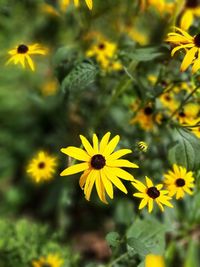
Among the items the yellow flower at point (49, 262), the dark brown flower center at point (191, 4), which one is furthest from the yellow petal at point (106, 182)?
the dark brown flower center at point (191, 4)

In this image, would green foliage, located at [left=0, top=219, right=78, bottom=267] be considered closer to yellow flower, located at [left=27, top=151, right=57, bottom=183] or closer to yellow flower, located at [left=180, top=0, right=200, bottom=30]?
yellow flower, located at [left=27, top=151, right=57, bottom=183]

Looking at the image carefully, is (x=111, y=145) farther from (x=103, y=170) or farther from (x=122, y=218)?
(x=122, y=218)

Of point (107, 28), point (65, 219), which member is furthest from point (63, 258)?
point (107, 28)

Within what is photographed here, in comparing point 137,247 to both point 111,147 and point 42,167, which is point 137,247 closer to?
point 111,147

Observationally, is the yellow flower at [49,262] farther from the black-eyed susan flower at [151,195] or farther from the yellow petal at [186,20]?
the yellow petal at [186,20]

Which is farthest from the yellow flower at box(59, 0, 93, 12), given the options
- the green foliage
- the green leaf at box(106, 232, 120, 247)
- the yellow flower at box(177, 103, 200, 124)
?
the green foliage
